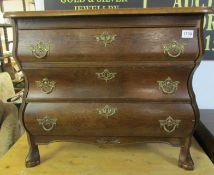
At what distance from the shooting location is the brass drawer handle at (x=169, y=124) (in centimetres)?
102

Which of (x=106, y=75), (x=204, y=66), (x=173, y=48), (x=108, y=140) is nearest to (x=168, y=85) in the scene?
(x=173, y=48)

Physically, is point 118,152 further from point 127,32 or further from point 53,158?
point 127,32

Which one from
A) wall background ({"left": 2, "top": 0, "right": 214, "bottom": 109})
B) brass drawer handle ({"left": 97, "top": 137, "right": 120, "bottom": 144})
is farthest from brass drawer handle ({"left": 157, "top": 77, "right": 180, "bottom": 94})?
wall background ({"left": 2, "top": 0, "right": 214, "bottom": 109})

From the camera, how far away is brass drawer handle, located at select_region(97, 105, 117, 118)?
3.40 ft

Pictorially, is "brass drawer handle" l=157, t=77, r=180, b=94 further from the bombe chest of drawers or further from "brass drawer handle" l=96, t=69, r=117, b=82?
"brass drawer handle" l=96, t=69, r=117, b=82

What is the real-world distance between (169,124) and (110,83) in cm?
32

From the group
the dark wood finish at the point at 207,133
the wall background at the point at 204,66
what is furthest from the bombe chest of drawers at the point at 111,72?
the wall background at the point at 204,66

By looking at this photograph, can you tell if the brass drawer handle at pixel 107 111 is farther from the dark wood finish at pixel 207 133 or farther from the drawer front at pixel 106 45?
the dark wood finish at pixel 207 133

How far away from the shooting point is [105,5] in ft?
4.64

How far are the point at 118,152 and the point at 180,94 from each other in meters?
0.50

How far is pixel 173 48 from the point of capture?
0.95m

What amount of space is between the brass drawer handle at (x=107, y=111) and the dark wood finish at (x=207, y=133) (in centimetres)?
61

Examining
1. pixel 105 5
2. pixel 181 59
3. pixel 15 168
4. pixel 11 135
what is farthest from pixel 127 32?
pixel 11 135

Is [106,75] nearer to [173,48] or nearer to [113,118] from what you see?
[113,118]
